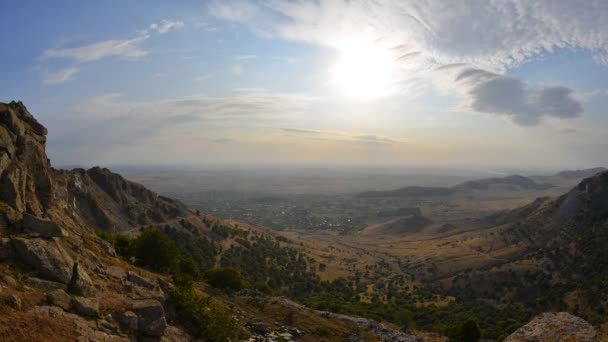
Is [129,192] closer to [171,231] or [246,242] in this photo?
[171,231]

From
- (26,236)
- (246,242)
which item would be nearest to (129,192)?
(246,242)

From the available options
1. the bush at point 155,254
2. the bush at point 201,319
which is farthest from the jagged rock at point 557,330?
the bush at point 155,254

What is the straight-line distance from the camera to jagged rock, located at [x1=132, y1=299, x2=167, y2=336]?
54.8ft

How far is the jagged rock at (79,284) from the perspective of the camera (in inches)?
630

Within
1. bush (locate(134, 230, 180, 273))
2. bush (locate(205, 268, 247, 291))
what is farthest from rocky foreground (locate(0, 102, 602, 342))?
bush (locate(134, 230, 180, 273))

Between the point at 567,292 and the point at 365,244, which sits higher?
the point at 567,292

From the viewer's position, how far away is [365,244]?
171000 millimetres

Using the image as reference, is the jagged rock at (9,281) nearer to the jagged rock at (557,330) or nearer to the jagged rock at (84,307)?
the jagged rock at (84,307)

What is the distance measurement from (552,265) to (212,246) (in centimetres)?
7971

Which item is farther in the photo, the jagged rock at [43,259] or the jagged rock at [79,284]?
the jagged rock at [79,284]

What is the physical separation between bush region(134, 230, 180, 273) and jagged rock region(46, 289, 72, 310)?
74.9 feet

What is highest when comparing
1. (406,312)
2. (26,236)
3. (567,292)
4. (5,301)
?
(26,236)

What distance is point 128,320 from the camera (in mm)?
16266

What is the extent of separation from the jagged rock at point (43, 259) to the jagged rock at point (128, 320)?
10.0ft
